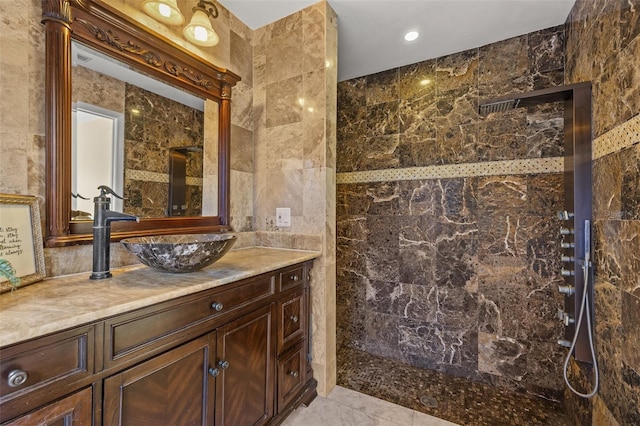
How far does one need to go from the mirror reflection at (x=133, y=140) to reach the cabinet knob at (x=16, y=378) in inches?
28.8

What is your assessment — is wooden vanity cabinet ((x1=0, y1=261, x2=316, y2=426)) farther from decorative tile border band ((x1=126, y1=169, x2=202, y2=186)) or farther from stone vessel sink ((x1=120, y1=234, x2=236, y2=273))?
decorative tile border band ((x1=126, y1=169, x2=202, y2=186))

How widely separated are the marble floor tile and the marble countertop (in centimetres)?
104

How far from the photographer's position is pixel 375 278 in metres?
2.59

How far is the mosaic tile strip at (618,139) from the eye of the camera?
1124 millimetres

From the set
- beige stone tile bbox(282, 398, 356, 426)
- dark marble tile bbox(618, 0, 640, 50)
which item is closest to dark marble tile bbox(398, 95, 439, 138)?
dark marble tile bbox(618, 0, 640, 50)

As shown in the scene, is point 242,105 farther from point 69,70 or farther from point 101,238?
point 101,238

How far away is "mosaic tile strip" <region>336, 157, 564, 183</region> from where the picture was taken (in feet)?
6.48

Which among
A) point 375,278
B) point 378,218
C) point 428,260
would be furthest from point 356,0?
point 375,278

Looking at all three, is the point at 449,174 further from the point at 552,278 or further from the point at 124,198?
the point at 124,198

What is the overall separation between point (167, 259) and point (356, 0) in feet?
6.26

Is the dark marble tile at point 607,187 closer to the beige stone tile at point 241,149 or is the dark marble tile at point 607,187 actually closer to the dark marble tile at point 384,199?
the dark marble tile at point 384,199

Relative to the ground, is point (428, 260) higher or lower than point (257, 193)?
lower

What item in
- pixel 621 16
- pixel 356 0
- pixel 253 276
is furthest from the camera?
pixel 356 0

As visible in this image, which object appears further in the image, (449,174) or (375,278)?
(375,278)
